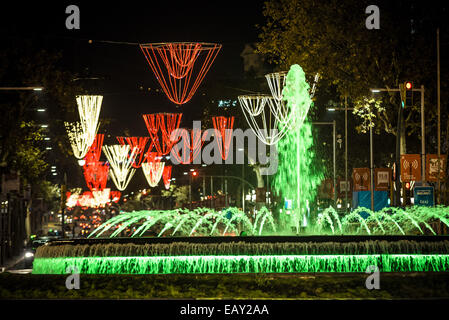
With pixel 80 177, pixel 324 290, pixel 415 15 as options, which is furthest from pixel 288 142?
pixel 80 177

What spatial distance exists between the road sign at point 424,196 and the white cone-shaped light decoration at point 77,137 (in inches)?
701

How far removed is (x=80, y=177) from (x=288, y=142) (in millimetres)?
51146

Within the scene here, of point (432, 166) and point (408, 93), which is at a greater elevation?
point (408, 93)

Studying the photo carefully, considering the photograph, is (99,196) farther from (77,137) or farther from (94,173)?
(77,137)

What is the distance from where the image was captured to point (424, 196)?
27.7 meters

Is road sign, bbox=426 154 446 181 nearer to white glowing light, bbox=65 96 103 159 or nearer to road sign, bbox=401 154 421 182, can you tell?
road sign, bbox=401 154 421 182

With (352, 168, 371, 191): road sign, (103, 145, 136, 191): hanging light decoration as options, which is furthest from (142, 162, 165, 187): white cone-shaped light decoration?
(352, 168, 371, 191): road sign

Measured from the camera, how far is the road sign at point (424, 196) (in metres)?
27.6

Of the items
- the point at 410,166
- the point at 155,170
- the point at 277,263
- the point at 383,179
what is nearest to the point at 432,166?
the point at 410,166

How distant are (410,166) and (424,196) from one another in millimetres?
3723

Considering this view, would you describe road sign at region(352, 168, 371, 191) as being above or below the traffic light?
below

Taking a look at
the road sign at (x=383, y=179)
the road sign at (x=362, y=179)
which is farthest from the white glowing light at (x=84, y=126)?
the road sign at (x=362, y=179)

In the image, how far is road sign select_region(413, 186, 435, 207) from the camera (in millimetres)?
27609

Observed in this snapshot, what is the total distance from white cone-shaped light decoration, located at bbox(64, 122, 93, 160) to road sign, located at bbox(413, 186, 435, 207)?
17808 millimetres
